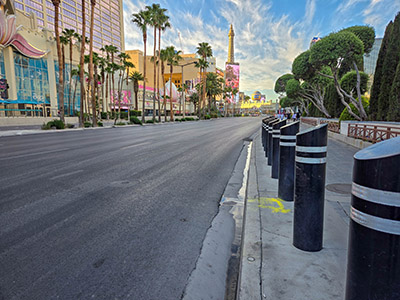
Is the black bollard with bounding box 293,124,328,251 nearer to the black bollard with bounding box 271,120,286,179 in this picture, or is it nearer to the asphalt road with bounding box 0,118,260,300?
the asphalt road with bounding box 0,118,260,300

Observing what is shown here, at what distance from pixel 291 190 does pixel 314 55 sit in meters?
16.6

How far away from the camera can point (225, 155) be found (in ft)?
31.8

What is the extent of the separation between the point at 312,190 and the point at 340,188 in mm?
3077

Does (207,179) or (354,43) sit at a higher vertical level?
(354,43)

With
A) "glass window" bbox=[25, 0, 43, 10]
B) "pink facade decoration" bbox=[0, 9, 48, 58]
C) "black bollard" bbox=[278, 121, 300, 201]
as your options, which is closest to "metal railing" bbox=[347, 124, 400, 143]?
"black bollard" bbox=[278, 121, 300, 201]

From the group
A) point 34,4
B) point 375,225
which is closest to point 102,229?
point 375,225

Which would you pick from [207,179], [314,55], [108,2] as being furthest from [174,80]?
[207,179]

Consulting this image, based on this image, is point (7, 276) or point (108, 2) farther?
point (108, 2)

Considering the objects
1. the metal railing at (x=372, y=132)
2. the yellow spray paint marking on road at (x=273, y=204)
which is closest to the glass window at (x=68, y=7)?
the metal railing at (x=372, y=132)

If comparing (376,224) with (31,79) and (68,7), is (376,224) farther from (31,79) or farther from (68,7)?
(68,7)

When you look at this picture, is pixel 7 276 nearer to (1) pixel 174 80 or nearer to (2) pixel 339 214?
(2) pixel 339 214

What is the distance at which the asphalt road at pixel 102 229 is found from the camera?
7.63 feet

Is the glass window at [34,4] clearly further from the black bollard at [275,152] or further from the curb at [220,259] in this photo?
the curb at [220,259]

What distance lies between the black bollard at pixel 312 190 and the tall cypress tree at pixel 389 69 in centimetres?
1684
